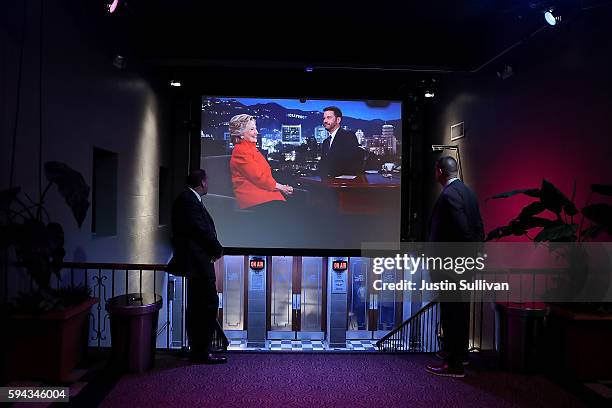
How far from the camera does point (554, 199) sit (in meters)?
3.16

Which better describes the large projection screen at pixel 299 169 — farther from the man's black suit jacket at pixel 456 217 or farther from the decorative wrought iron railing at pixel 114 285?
the man's black suit jacket at pixel 456 217

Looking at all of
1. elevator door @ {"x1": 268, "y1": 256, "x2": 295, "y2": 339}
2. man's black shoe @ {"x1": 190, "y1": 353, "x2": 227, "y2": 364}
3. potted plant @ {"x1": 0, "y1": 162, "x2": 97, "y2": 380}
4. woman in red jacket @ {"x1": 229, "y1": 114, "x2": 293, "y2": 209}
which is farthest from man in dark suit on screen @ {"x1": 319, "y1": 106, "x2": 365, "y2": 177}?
elevator door @ {"x1": 268, "y1": 256, "x2": 295, "y2": 339}

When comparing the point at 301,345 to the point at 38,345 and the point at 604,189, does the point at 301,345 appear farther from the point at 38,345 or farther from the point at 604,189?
the point at 604,189

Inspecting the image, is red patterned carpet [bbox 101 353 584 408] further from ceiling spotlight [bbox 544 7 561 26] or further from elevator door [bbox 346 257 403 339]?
elevator door [bbox 346 257 403 339]

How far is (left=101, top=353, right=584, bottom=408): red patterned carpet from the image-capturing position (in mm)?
2795

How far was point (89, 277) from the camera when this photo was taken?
437cm

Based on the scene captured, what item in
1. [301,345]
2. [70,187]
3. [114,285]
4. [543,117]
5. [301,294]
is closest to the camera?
[70,187]

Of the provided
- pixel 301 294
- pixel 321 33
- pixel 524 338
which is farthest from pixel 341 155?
pixel 301 294

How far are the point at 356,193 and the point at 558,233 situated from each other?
4.45m

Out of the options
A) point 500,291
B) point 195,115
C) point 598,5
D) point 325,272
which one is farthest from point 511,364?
point 325,272

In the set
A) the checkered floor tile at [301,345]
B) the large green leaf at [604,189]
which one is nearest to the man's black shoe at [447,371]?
the large green leaf at [604,189]

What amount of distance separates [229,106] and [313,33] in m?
2.10

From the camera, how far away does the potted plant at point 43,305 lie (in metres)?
2.60

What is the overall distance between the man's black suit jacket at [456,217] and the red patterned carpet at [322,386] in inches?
41.9
